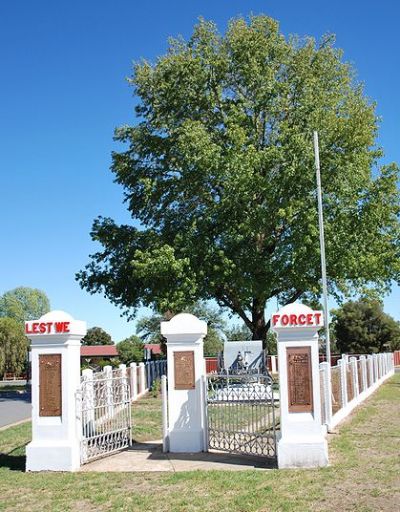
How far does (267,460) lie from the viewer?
10625mm

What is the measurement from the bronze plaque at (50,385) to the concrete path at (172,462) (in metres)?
1.13

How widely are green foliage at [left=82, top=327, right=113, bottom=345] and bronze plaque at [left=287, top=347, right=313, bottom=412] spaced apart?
254 feet

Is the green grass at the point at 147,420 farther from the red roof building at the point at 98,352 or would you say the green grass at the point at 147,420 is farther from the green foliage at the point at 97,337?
the green foliage at the point at 97,337

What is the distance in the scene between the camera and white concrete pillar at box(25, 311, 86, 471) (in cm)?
1055

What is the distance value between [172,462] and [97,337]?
7813cm

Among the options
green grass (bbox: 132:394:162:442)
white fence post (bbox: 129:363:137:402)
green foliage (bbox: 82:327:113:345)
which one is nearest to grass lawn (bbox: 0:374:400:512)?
green grass (bbox: 132:394:162:442)

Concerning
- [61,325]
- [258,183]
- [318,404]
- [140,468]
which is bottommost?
[140,468]

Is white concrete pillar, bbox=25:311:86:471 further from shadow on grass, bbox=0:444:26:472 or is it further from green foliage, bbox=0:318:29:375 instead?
green foliage, bbox=0:318:29:375

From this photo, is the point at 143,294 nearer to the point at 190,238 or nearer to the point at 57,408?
the point at 190,238

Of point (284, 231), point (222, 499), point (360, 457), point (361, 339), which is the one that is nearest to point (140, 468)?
point (222, 499)

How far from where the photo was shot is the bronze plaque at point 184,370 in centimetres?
1169

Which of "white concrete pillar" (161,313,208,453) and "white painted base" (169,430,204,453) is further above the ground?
"white concrete pillar" (161,313,208,453)

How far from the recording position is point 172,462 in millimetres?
10680

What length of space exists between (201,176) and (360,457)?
1772cm
